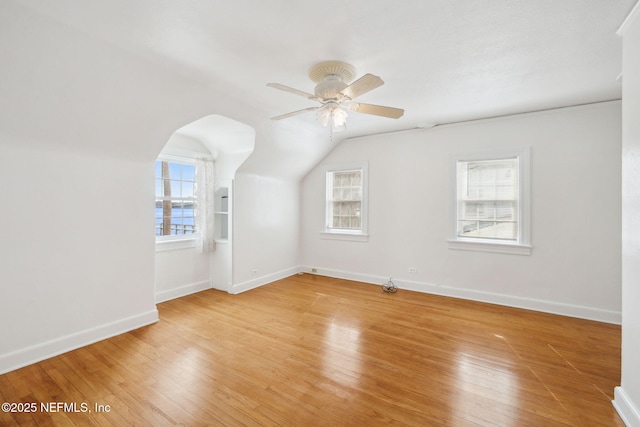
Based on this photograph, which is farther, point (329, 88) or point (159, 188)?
point (159, 188)

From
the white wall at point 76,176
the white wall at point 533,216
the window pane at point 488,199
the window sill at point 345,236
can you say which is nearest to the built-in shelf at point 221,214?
the white wall at point 76,176

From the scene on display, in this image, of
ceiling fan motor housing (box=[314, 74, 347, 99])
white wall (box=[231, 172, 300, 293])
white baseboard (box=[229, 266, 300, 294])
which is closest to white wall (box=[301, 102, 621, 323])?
white baseboard (box=[229, 266, 300, 294])

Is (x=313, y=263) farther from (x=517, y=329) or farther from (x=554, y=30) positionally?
(x=554, y=30)

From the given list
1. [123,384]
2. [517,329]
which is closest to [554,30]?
[517,329]

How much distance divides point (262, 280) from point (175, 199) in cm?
196

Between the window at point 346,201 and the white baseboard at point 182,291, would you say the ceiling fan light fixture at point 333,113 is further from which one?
the white baseboard at point 182,291

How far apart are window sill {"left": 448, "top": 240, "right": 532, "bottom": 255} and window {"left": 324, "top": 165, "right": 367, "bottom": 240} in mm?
1550

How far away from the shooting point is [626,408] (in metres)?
1.78

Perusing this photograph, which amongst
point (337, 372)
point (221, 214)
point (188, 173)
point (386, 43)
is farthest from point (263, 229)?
point (386, 43)

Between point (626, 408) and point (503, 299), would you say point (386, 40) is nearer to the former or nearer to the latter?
point (626, 408)

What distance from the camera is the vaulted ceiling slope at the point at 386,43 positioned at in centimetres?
178

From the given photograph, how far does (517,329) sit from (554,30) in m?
2.96

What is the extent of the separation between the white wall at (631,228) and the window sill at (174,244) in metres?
4.84

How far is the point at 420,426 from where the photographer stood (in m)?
1.73
